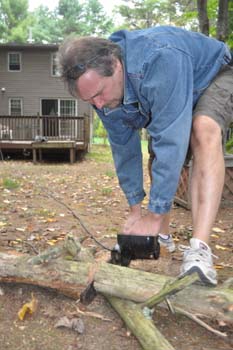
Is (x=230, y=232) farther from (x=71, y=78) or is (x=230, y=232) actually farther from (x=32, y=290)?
(x=71, y=78)

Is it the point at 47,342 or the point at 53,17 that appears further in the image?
the point at 53,17

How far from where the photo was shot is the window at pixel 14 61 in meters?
20.5

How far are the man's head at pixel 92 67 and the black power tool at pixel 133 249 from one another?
2.71ft

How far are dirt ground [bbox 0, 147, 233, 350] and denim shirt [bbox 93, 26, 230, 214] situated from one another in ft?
2.19

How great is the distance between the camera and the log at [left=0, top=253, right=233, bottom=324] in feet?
6.67

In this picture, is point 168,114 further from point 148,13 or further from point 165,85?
point 148,13

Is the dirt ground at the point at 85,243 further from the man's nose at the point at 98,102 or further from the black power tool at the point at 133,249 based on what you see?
the man's nose at the point at 98,102

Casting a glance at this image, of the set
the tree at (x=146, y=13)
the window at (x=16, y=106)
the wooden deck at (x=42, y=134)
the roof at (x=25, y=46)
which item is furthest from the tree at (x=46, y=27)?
the wooden deck at (x=42, y=134)

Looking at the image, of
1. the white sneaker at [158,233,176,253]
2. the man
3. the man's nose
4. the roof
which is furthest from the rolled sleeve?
the roof

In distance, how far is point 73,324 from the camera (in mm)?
2145

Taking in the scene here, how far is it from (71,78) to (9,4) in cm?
4909

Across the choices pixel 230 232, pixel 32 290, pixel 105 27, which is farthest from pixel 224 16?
pixel 105 27

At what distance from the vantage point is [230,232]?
14.6 ft

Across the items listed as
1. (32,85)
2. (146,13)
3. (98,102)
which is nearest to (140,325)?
(98,102)
